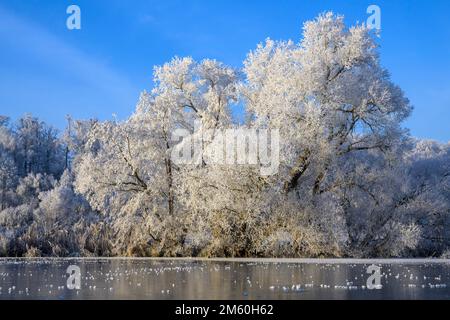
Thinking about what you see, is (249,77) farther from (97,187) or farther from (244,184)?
(97,187)

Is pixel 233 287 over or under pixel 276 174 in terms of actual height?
under

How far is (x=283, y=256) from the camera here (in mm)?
20891

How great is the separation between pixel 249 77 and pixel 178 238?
6.96 meters

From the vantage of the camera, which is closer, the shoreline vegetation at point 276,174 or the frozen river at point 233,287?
the frozen river at point 233,287

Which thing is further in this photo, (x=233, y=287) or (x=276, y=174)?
(x=276, y=174)

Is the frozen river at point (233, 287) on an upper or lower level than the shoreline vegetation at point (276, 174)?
lower

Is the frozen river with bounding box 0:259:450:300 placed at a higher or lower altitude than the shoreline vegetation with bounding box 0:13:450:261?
lower

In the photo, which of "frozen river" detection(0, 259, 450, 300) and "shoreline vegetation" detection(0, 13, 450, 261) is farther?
"shoreline vegetation" detection(0, 13, 450, 261)

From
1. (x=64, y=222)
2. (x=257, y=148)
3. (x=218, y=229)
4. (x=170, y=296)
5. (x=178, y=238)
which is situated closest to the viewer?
(x=170, y=296)

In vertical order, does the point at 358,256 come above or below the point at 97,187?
below

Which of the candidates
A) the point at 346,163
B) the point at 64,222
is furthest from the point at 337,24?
the point at 64,222

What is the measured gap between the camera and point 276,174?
20.2 meters

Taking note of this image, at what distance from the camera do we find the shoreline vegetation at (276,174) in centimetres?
2062

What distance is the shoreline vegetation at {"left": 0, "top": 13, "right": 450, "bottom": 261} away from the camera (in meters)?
20.6
